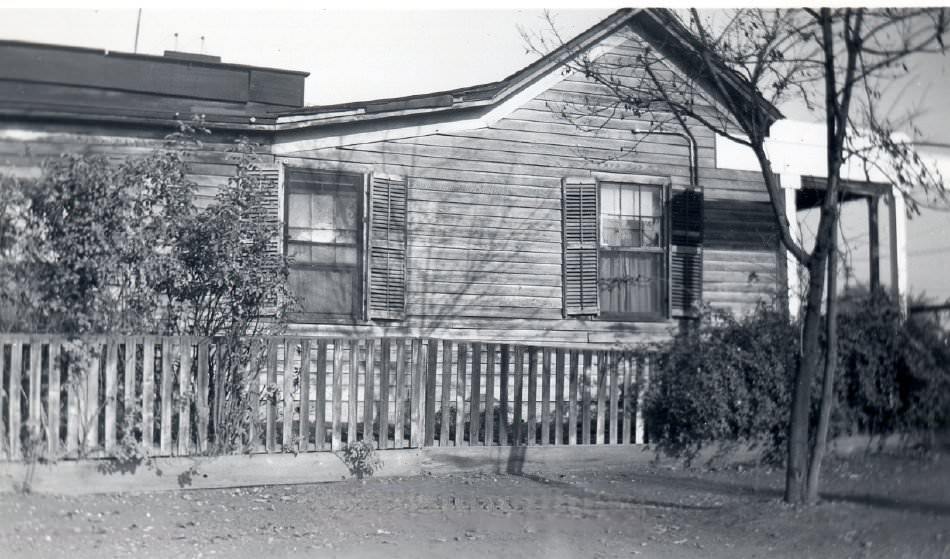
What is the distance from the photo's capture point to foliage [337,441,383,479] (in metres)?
7.23

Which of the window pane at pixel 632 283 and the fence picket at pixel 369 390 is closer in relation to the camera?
the fence picket at pixel 369 390

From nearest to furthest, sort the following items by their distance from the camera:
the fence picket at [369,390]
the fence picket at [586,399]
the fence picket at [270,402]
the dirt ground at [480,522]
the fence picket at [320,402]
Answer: the dirt ground at [480,522]
the fence picket at [270,402]
the fence picket at [320,402]
the fence picket at [369,390]
the fence picket at [586,399]

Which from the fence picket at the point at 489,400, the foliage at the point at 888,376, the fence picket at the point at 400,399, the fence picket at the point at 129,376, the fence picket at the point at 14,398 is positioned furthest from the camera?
the foliage at the point at 888,376

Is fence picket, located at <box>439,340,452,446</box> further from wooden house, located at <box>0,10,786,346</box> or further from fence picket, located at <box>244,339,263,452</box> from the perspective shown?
Result: wooden house, located at <box>0,10,786,346</box>

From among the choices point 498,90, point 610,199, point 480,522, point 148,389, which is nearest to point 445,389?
point 480,522

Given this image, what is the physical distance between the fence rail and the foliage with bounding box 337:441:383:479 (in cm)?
8

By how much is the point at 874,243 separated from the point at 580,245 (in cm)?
394

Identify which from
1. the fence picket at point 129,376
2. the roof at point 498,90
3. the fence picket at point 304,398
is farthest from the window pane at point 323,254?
the fence picket at point 129,376

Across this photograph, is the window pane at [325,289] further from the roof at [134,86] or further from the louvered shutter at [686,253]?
the louvered shutter at [686,253]

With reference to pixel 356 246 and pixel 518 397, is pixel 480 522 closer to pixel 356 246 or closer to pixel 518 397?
pixel 518 397

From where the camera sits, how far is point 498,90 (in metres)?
10.7

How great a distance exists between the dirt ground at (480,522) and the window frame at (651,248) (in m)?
3.83

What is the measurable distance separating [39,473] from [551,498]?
13.0ft

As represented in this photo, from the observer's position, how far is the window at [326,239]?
977 cm
